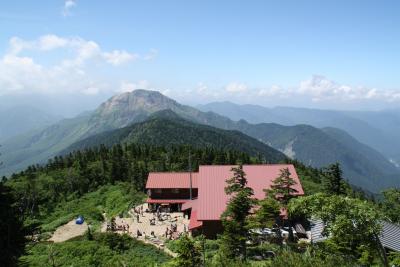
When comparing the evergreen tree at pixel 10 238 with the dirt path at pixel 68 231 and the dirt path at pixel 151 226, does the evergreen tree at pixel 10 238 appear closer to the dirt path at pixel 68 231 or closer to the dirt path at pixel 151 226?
the dirt path at pixel 151 226

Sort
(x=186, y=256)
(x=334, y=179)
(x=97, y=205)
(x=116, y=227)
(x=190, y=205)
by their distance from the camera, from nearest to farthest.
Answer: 1. (x=186, y=256)
2. (x=116, y=227)
3. (x=334, y=179)
4. (x=190, y=205)
5. (x=97, y=205)

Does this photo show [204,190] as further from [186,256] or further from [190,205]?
[186,256]

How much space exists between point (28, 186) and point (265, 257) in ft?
168

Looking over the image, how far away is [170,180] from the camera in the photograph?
218 feet

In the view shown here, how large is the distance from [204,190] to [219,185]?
2.36 meters

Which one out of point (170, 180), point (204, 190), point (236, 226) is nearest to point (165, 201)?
point (170, 180)

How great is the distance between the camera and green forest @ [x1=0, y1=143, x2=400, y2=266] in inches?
727

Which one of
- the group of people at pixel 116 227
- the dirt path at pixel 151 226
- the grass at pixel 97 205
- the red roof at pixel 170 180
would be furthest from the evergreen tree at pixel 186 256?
the red roof at pixel 170 180

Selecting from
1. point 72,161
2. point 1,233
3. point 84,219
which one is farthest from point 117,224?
point 72,161

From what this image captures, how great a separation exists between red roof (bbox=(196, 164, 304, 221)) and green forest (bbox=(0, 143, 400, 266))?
321 centimetres

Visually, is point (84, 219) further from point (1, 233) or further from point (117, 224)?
point (1, 233)

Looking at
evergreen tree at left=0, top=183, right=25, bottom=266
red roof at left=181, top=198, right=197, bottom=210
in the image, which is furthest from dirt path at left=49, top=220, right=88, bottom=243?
evergreen tree at left=0, top=183, right=25, bottom=266

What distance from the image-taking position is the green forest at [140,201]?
18.5 m

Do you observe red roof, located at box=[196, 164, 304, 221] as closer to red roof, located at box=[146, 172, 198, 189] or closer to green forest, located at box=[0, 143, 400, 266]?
green forest, located at box=[0, 143, 400, 266]
